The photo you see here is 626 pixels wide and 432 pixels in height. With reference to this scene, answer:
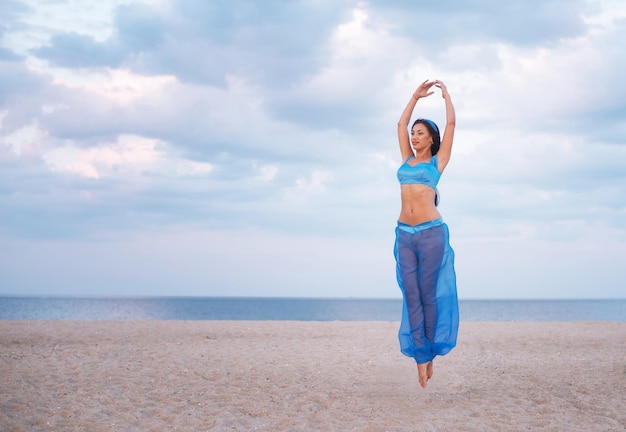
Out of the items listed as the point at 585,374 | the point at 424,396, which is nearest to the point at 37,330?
the point at 424,396

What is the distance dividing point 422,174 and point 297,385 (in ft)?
18.5

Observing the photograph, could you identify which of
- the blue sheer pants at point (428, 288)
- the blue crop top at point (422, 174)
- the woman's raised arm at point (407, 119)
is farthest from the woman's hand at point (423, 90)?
the blue sheer pants at point (428, 288)

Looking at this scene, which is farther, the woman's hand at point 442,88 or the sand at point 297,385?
the sand at point 297,385

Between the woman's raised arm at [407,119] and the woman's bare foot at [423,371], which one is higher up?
the woman's raised arm at [407,119]

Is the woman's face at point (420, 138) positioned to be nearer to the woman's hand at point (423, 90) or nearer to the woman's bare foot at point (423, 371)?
the woman's hand at point (423, 90)

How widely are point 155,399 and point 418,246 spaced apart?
5.31 metres

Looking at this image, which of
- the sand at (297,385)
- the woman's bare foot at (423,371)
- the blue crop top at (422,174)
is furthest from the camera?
the sand at (297,385)

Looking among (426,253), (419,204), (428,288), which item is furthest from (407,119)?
(428,288)

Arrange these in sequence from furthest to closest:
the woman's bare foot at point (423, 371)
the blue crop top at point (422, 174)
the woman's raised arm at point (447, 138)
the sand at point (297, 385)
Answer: the sand at point (297, 385)
the woman's bare foot at point (423, 371)
the woman's raised arm at point (447, 138)
the blue crop top at point (422, 174)

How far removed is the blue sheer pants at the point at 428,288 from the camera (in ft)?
23.0

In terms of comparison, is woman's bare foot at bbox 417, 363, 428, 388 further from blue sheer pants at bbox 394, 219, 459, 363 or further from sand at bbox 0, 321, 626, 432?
sand at bbox 0, 321, 626, 432

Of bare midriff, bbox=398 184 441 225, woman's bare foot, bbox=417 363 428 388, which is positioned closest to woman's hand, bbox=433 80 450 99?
bare midriff, bbox=398 184 441 225

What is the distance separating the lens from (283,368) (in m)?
12.8

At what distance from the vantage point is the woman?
23.0ft
